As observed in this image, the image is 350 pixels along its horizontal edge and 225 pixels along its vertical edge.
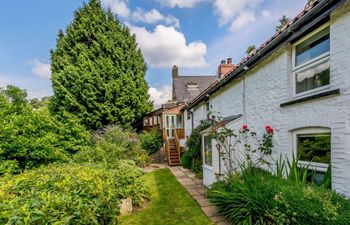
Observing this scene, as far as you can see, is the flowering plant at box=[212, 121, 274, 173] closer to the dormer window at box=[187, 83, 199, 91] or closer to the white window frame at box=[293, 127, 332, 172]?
the white window frame at box=[293, 127, 332, 172]

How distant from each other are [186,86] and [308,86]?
20475 millimetres

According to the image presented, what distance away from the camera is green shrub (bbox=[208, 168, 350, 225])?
294 cm

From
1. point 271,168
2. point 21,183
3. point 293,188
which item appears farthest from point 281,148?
point 21,183

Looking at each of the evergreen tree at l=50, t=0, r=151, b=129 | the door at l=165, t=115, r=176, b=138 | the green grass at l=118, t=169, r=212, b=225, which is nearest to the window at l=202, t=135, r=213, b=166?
the green grass at l=118, t=169, r=212, b=225

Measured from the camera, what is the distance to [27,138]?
5.95 meters

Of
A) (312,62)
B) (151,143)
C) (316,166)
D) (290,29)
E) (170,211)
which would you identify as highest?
(290,29)

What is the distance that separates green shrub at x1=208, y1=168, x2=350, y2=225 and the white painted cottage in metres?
0.57

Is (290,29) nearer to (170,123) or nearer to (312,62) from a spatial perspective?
(312,62)

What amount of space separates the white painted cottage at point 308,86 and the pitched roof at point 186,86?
16725mm

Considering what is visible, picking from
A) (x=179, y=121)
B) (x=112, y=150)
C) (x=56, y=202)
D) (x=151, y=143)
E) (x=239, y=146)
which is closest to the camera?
(x=56, y=202)

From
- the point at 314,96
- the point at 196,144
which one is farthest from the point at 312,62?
the point at 196,144

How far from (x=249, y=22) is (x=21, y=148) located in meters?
9.32

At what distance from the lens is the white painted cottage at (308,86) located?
3338 millimetres

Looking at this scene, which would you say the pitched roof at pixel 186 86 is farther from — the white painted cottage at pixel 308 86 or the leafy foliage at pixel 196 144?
the white painted cottage at pixel 308 86
